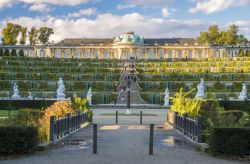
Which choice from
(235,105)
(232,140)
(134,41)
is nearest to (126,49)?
(134,41)

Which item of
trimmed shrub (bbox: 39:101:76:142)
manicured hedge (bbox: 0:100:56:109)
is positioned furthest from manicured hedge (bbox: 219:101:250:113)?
trimmed shrub (bbox: 39:101:76:142)

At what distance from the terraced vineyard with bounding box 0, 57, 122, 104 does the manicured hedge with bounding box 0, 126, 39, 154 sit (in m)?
45.5

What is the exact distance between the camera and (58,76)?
73875 millimetres

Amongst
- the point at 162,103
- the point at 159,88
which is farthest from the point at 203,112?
the point at 159,88

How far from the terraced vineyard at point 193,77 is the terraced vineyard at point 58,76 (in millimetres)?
4839

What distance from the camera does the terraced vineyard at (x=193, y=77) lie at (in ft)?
212

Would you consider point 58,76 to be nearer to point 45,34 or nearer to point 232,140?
point 232,140

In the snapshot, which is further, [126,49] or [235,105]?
[126,49]

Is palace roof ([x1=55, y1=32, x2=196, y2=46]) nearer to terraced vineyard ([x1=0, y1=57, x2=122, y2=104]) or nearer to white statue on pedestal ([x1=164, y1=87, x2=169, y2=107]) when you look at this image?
terraced vineyard ([x1=0, y1=57, x2=122, y2=104])

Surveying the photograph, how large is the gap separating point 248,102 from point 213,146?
30.7m

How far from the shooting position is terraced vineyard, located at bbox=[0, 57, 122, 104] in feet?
209

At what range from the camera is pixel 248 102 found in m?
45.6

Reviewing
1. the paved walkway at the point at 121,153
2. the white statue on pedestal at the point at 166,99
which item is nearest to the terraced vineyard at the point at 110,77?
the white statue on pedestal at the point at 166,99

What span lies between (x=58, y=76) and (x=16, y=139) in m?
59.0
